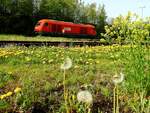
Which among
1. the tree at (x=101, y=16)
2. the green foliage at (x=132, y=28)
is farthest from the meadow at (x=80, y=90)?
the tree at (x=101, y=16)

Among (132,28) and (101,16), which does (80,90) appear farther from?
(101,16)

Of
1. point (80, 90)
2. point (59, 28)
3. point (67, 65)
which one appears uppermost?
point (67, 65)

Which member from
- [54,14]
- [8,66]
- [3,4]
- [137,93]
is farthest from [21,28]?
[137,93]

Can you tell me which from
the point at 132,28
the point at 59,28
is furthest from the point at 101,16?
the point at 132,28

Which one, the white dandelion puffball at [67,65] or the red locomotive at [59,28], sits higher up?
the white dandelion puffball at [67,65]

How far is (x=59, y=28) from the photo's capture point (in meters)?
39.9

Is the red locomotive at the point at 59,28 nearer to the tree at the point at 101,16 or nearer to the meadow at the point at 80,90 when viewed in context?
the tree at the point at 101,16

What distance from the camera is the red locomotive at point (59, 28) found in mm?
38062

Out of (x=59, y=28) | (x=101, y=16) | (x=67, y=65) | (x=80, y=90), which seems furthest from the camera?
(x=101, y=16)

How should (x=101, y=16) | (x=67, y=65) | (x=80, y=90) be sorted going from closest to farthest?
(x=67, y=65) → (x=80, y=90) → (x=101, y=16)

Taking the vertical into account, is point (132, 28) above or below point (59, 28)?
above

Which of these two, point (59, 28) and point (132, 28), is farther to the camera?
point (59, 28)

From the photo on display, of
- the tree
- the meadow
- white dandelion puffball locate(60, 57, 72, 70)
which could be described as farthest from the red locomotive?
white dandelion puffball locate(60, 57, 72, 70)

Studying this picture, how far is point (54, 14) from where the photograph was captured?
5750 centimetres
